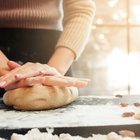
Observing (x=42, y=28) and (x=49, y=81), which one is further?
(x=42, y=28)

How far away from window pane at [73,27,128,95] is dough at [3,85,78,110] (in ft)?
3.30

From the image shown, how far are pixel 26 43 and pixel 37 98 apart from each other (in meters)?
0.39

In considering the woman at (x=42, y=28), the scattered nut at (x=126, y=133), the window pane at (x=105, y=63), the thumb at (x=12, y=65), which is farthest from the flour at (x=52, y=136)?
the window pane at (x=105, y=63)

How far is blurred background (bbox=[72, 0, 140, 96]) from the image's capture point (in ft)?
6.20

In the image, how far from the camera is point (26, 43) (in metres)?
1.19

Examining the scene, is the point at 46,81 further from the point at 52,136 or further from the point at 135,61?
the point at 135,61

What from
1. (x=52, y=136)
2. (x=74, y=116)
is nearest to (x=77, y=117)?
(x=74, y=116)

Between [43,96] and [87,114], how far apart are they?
0.44 feet

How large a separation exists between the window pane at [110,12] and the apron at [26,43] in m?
0.72

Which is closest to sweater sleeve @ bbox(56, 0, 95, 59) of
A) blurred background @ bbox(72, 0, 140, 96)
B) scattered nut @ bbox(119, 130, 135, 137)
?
scattered nut @ bbox(119, 130, 135, 137)

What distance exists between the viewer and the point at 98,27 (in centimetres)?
189

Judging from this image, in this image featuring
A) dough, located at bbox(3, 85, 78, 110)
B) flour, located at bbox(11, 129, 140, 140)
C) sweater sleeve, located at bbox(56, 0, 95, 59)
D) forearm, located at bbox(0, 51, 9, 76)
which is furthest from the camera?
sweater sleeve, located at bbox(56, 0, 95, 59)

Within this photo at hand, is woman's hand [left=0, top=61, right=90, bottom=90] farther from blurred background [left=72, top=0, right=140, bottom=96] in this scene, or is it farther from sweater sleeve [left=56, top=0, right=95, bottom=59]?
blurred background [left=72, top=0, right=140, bottom=96]

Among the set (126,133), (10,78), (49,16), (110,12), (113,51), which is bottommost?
(126,133)
